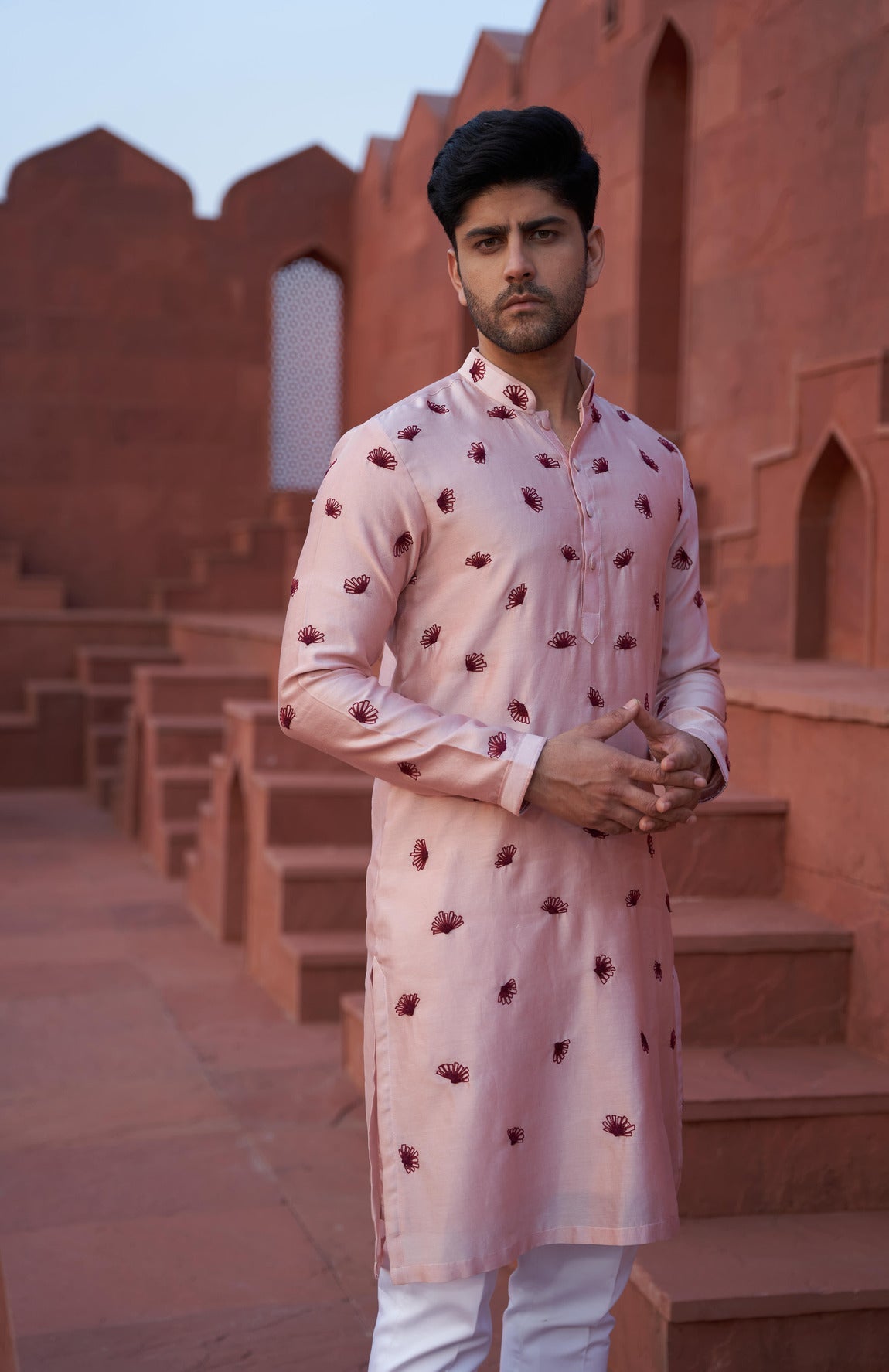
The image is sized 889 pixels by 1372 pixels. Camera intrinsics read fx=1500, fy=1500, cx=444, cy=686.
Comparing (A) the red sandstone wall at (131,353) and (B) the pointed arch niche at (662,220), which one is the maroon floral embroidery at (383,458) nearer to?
(B) the pointed arch niche at (662,220)

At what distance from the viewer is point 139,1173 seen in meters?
3.91

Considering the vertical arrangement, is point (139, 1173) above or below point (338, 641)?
below

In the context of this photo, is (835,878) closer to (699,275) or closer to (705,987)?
(705,987)

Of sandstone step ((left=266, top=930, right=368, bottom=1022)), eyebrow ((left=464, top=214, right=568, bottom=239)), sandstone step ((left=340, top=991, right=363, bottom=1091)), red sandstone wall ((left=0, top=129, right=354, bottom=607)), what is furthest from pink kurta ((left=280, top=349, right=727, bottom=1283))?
red sandstone wall ((left=0, top=129, right=354, bottom=607))

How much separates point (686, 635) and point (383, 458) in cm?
62

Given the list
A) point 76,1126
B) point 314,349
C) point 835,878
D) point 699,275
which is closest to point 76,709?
point 314,349

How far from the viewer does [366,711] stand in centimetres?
197

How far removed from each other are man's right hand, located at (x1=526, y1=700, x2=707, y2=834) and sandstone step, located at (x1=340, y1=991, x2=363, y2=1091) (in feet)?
8.71

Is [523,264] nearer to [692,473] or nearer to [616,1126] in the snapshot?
[616,1126]

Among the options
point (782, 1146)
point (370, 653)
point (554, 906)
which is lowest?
point (782, 1146)

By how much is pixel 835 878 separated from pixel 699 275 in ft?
16.4

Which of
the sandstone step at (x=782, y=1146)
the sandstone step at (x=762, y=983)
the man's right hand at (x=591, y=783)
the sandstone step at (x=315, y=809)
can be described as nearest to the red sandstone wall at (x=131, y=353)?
the sandstone step at (x=315, y=809)

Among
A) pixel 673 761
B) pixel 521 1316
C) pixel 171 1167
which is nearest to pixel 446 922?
pixel 673 761

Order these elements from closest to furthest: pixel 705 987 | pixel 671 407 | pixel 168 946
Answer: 1. pixel 705 987
2. pixel 168 946
3. pixel 671 407
